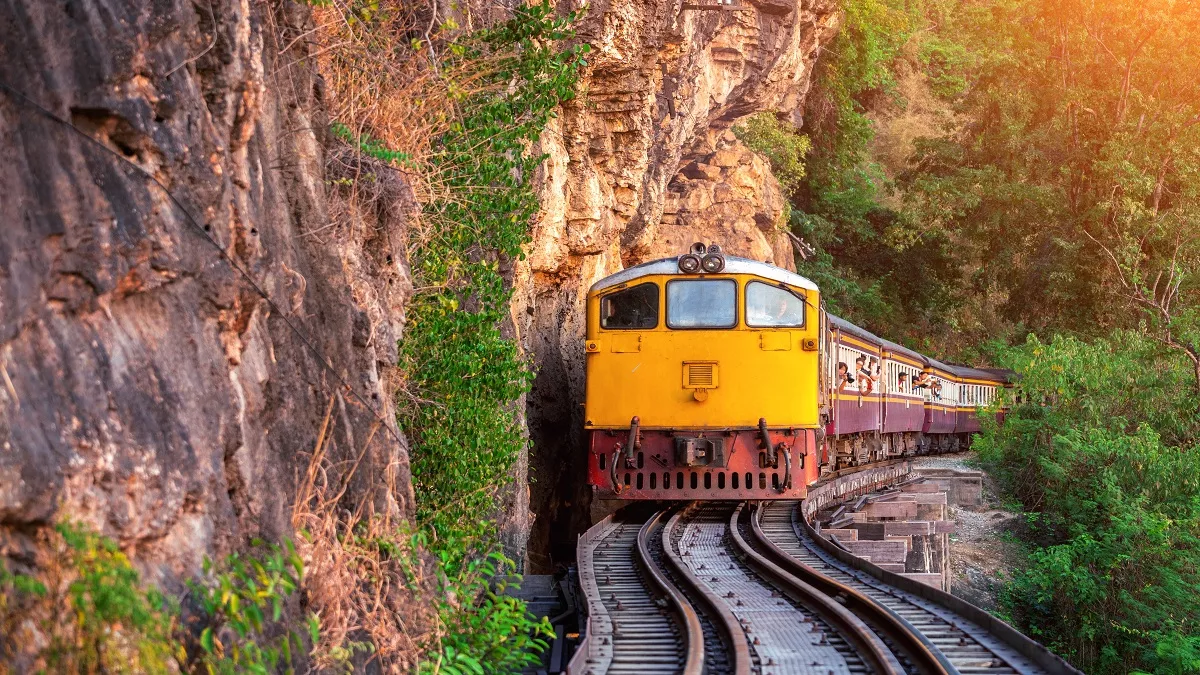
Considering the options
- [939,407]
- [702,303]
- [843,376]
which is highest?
[702,303]

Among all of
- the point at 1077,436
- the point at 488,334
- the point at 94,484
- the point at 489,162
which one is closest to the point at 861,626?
the point at 488,334

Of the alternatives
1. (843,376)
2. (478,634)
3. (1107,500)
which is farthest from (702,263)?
(1107,500)

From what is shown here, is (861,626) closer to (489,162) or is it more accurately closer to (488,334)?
(488,334)

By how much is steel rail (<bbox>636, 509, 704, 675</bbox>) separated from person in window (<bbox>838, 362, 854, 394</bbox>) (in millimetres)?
5055

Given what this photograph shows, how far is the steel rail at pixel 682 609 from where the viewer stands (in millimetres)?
7631

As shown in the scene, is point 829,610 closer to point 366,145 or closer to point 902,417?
point 366,145

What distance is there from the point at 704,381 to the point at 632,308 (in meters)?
1.31

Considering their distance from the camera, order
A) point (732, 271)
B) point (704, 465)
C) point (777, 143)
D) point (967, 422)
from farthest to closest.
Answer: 1. point (967, 422)
2. point (777, 143)
3. point (732, 271)
4. point (704, 465)

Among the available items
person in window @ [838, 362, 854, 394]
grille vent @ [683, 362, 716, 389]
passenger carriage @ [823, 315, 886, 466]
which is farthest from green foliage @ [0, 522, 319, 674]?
person in window @ [838, 362, 854, 394]

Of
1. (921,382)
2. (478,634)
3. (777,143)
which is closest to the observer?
(478,634)

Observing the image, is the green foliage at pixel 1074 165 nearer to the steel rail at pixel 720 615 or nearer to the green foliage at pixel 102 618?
the steel rail at pixel 720 615

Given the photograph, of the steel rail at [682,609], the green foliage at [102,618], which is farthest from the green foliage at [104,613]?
the steel rail at [682,609]

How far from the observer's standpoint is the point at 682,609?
9211mm

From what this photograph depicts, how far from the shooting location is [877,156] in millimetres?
47844
